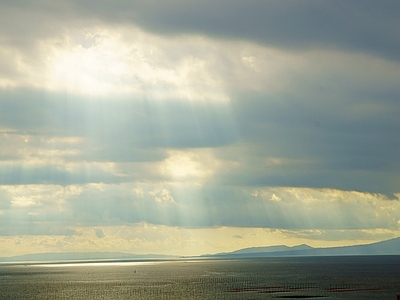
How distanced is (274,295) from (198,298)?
25869mm

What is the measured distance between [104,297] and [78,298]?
843 cm

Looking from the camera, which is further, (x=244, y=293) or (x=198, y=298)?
(x=244, y=293)

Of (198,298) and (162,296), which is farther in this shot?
(162,296)

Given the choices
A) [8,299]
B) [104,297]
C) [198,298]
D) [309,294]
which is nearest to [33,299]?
[8,299]

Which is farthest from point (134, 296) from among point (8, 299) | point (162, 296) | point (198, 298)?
point (8, 299)

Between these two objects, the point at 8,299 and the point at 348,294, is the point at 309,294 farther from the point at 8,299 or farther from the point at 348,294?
the point at 8,299

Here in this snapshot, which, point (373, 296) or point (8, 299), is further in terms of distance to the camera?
point (8, 299)

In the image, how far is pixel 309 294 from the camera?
193875 mm

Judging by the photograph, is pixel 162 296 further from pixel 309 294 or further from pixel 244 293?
pixel 309 294

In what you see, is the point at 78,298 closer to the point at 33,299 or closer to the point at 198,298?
the point at 33,299

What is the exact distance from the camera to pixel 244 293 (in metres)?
198

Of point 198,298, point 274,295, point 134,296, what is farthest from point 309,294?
point 134,296

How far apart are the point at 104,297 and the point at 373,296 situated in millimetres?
85126

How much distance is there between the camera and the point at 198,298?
183250 mm
